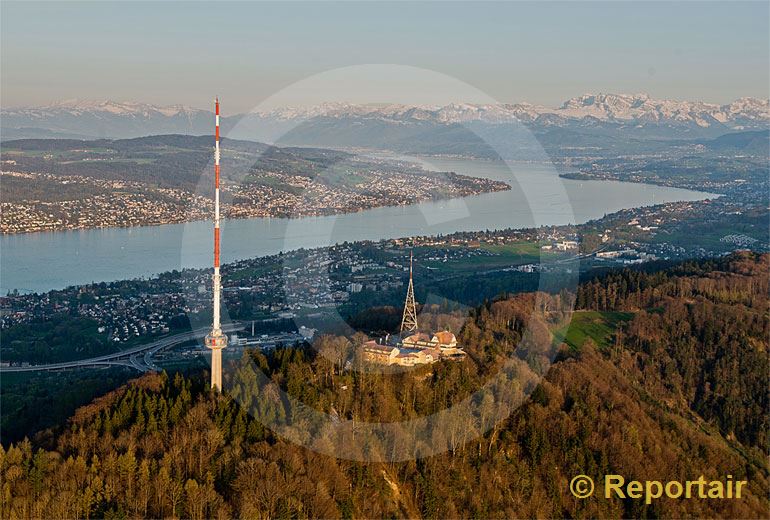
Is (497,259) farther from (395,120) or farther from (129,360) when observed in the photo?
(395,120)

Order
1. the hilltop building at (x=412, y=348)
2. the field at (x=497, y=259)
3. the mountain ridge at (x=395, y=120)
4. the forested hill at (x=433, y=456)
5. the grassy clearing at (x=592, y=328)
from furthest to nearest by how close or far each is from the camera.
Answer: the mountain ridge at (x=395, y=120) < the field at (x=497, y=259) < the grassy clearing at (x=592, y=328) < the hilltop building at (x=412, y=348) < the forested hill at (x=433, y=456)

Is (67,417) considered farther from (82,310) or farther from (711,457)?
(82,310)

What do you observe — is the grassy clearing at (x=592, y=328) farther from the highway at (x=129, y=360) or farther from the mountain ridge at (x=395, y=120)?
the mountain ridge at (x=395, y=120)

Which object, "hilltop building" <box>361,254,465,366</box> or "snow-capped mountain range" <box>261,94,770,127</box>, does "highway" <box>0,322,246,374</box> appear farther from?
"snow-capped mountain range" <box>261,94,770,127</box>

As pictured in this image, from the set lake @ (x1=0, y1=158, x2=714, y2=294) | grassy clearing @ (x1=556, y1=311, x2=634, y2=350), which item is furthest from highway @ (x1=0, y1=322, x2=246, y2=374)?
lake @ (x1=0, y1=158, x2=714, y2=294)

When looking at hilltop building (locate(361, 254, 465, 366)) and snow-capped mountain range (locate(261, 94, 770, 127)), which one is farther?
snow-capped mountain range (locate(261, 94, 770, 127))

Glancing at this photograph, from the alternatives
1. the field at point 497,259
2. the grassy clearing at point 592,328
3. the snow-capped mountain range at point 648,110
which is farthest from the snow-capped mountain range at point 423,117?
the grassy clearing at point 592,328
